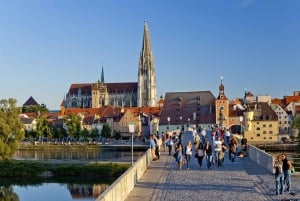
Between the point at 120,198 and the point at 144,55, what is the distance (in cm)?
16504

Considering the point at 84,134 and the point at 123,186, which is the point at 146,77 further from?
the point at 123,186

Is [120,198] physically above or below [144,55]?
below

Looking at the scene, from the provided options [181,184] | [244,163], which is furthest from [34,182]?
[181,184]

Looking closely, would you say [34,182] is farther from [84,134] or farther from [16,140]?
[84,134]

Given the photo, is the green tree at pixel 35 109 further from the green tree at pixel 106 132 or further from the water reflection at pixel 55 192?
the water reflection at pixel 55 192

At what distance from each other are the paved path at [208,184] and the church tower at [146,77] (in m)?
154

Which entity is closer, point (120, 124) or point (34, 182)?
point (34, 182)

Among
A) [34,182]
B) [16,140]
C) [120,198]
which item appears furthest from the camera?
[16,140]

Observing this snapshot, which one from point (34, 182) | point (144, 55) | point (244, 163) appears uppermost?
point (144, 55)

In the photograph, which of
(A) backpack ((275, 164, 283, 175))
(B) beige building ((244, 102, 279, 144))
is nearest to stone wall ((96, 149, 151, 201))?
(A) backpack ((275, 164, 283, 175))

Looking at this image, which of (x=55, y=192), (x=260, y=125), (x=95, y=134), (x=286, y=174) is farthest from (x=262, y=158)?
(x=95, y=134)

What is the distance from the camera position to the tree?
61.9 metres

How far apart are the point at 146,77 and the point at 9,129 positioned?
119m

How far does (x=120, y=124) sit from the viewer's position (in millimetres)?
135875
